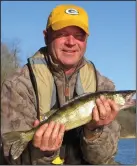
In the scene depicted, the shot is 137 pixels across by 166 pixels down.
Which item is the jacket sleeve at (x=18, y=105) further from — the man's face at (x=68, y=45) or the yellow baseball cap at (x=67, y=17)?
the yellow baseball cap at (x=67, y=17)

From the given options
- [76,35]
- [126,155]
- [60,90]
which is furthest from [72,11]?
[126,155]

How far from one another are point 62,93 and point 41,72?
37 centimetres

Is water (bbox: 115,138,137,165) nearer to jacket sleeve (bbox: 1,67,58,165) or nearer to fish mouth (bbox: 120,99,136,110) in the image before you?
fish mouth (bbox: 120,99,136,110)

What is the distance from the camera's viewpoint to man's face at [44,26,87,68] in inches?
191

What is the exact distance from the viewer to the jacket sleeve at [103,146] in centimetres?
466

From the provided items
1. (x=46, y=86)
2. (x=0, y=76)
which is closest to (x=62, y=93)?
(x=46, y=86)

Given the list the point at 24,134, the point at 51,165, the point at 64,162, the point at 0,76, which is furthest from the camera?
the point at 0,76

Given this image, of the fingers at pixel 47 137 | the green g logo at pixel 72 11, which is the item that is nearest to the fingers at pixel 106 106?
the fingers at pixel 47 137

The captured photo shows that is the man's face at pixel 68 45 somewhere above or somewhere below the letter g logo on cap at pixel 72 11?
below

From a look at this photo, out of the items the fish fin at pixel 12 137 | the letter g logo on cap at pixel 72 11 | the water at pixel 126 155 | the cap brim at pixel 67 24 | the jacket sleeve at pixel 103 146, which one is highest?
the letter g logo on cap at pixel 72 11

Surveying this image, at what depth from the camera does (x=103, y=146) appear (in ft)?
15.5

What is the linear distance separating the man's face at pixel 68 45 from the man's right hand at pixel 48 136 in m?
0.97

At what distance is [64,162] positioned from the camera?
4883mm

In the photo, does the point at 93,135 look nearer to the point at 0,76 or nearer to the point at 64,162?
the point at 64,162
